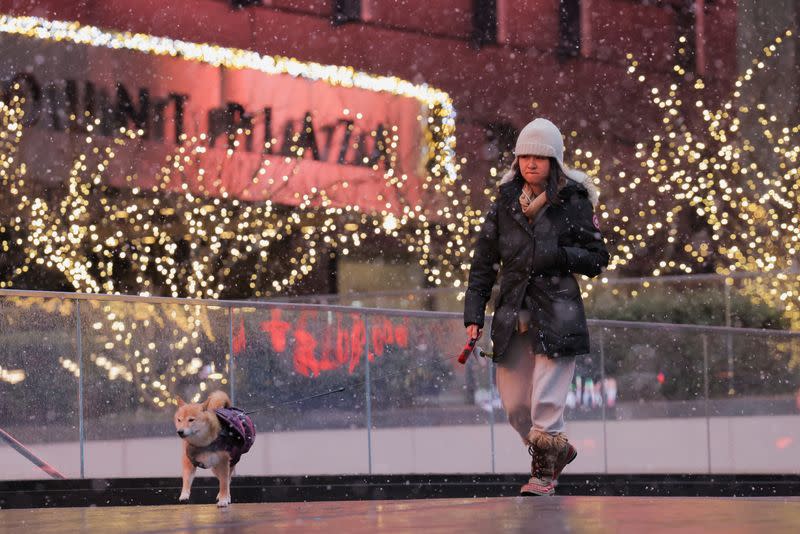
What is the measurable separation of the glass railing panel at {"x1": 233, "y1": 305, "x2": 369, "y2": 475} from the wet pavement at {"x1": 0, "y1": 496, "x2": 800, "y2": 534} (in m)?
3.86

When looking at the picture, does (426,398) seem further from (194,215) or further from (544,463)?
(194,215)

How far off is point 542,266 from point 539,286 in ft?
0.24

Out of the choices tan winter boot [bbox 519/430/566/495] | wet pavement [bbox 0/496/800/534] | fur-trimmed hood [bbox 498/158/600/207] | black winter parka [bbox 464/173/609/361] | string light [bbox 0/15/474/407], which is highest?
string light [bbox 0/15/474/407]

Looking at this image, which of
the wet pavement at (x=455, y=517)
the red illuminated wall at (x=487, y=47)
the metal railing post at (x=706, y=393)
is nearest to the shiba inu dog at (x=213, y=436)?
the wet pavement at (x=455, y=517)

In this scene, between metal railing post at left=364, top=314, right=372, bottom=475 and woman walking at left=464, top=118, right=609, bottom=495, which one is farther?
metal railing post at left=364, top=314, right=372, bottom=475

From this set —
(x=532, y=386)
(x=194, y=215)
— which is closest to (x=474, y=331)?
(x=532, y=386)

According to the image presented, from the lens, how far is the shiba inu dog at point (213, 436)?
531 cm

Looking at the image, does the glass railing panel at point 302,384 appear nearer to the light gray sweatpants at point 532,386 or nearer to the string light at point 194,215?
the light gray sweatpants at point 532,386

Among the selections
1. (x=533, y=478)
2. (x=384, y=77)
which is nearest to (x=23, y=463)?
(x=533, y=478)

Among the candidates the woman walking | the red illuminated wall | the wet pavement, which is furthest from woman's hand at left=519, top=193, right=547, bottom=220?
the red illuminated wall

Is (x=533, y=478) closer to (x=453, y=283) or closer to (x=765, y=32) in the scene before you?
(x=453, y=283)

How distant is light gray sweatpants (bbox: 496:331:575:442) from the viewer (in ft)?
17.0

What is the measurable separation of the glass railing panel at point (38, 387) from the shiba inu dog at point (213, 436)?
3.40 m

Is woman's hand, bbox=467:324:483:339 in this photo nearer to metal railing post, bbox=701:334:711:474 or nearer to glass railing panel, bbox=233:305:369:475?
glass railing panel, bbox=233:305:369:475
